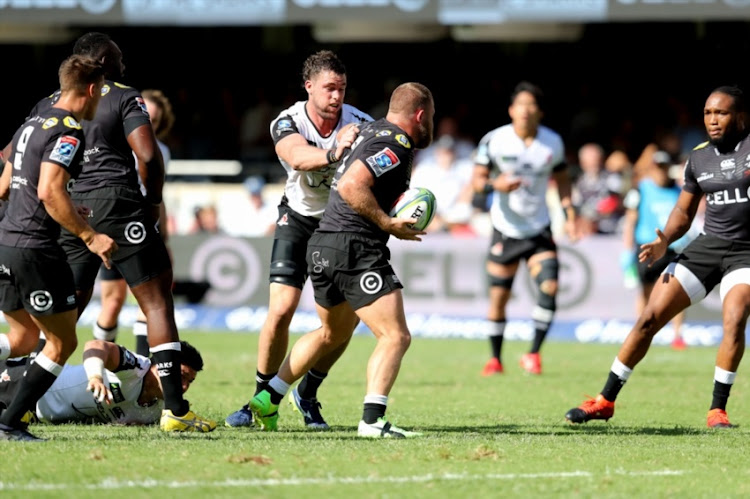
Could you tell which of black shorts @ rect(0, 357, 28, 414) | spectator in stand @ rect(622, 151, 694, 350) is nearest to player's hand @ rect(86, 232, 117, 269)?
black shorts @ rect(0, 357, 28, 414)

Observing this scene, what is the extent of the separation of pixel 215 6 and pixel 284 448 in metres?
13.9

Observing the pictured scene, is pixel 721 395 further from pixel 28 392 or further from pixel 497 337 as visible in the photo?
pixel 28 392

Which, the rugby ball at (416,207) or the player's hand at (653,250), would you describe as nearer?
the rugby ball at (416,207)

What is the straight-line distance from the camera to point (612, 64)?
25562 mm

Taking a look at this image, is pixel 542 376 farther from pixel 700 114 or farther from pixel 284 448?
pixel 700 114

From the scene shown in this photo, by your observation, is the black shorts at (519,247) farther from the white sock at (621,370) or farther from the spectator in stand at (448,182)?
the spectator in stand at (448,182)

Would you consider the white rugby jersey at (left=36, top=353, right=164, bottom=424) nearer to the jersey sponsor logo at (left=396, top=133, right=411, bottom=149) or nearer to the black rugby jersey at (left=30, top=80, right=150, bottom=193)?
the black rugby jersey at (left=30, top=80, right=150, bottom=193)

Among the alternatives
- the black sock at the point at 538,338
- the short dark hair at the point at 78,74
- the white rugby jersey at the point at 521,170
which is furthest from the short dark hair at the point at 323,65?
the black sock at the point at 538,338

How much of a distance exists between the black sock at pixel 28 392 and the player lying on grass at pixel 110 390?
3.11 feet

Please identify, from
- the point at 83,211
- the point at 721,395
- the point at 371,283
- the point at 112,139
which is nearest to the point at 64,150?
the point at 83,211

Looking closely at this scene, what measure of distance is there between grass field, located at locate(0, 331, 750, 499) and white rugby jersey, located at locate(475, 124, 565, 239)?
2411 mm

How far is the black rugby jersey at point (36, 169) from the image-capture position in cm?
730

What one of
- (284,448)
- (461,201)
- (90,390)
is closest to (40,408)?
(90,390)

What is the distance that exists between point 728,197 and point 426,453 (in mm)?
3633
